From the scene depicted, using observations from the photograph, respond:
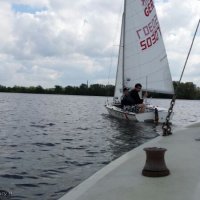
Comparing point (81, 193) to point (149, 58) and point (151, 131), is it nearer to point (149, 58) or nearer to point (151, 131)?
point (151, 131)

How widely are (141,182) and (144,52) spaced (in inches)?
950

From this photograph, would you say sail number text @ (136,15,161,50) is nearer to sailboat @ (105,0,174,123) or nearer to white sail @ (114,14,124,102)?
sailboat @ (105,0,174,123)

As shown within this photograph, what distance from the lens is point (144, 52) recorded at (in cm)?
2903

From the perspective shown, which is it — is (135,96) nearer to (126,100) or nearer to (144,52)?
(126,100)

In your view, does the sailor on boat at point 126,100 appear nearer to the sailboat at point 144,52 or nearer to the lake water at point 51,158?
the sailboat at point 144,52

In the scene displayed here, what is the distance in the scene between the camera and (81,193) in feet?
17.5

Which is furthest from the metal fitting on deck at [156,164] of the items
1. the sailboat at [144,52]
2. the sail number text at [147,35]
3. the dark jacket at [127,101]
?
the sail number text at [147,35]

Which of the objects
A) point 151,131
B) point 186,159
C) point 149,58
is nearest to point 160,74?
point 149,58

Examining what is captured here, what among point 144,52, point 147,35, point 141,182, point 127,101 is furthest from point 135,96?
point 141,182

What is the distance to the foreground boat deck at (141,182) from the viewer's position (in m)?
4.94

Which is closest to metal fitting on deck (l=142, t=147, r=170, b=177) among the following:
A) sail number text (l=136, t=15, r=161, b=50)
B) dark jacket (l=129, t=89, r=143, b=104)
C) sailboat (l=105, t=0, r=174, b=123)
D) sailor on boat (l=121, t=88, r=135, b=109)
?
dark jacket (l=129, t=89, r=143, b=104)

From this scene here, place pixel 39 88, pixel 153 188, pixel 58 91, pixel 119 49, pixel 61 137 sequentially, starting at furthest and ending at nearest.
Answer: pixel 39 88
pixel 58 91
pixel 119 49
pixel 61 137
pixel 153 188

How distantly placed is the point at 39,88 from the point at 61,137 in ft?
552

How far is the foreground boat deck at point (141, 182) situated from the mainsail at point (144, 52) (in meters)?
21.6
